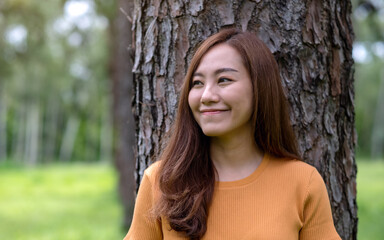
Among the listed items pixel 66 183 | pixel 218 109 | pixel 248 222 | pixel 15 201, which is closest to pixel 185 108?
pixel 218 109

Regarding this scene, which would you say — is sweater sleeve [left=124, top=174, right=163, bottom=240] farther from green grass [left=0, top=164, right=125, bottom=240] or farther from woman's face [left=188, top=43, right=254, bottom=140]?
green grass [left=0, top=164, right=125, bottom=240]

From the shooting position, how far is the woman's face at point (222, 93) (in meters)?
1.97

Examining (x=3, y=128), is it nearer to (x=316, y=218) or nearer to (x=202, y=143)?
(x=202, y=143)

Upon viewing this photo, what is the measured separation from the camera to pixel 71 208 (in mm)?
11109

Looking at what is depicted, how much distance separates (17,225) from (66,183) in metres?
6.74

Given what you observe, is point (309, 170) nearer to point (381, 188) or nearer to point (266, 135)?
point (266, 135)

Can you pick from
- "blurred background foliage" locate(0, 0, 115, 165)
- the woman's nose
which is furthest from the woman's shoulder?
"blurred background foliage" locate(0, 0, 115, 165)

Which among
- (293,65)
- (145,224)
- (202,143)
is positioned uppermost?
(293,65)

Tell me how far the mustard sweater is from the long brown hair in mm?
57

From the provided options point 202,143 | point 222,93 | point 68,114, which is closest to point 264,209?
point 202,143

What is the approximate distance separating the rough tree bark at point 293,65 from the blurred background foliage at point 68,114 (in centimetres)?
Result: 39

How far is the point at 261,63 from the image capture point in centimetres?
203

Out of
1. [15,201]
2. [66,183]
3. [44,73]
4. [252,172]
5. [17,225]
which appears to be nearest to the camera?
[252,172]

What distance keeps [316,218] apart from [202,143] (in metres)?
0.57
